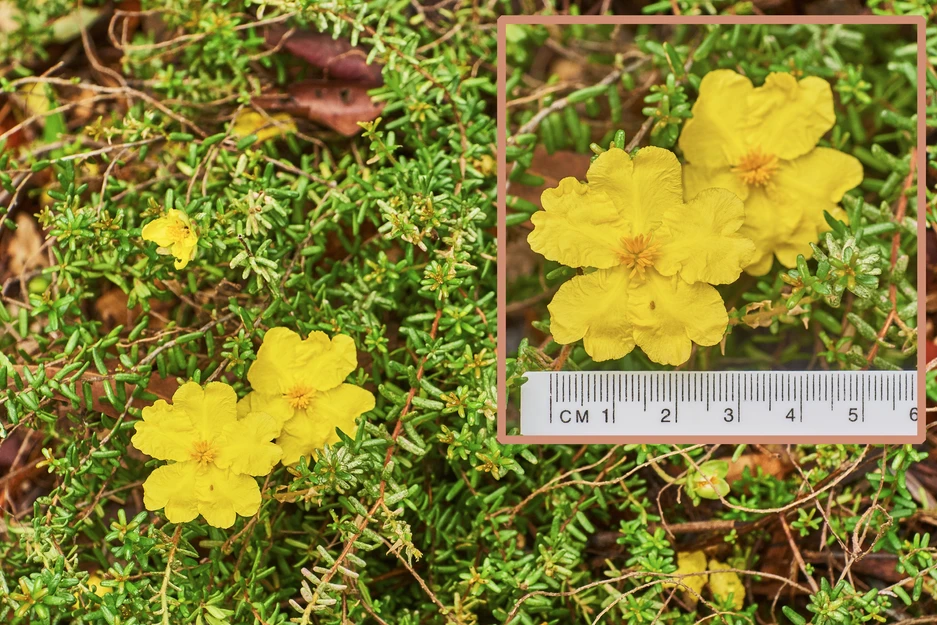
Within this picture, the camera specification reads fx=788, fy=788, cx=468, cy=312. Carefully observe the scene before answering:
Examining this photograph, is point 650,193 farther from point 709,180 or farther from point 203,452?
point 203,452

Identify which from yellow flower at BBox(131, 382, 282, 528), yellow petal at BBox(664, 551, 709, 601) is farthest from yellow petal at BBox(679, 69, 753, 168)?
yellow flower at BBox(131, 382, 282, 528)

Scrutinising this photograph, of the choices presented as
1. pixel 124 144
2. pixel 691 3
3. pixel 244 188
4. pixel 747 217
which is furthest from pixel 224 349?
pixel 691 3

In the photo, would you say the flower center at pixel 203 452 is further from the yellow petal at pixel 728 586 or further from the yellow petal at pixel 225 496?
the yellow petal at pixel 728 586

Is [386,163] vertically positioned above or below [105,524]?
above

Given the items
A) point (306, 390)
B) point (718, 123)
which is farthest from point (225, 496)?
point (718, 123)

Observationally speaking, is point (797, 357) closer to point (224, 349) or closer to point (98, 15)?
point (224, 349)

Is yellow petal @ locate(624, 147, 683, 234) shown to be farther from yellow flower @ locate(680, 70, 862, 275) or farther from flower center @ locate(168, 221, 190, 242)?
flower center @ locate(168, 221, 190, 242)
